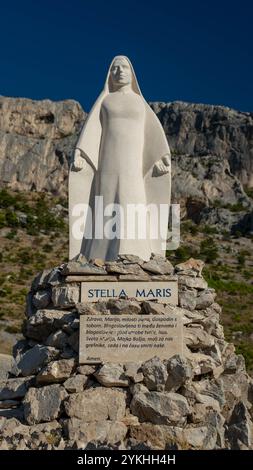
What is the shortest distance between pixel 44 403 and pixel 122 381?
96 centimetres

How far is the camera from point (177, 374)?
7.88 meters

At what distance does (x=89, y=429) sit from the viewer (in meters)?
7.34

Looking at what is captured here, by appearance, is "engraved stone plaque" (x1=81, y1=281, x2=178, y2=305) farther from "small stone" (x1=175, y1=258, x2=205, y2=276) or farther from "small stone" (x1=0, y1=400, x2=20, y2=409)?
"small stone" (x1=0, y1=400, x2=20, y2=409)

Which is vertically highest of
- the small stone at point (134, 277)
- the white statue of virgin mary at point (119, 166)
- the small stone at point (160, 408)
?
the white statue of virgin mary at point (119, 166)

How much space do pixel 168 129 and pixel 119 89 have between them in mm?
107911

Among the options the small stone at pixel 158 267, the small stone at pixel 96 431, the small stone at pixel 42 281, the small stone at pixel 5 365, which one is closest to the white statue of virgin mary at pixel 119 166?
the small stone at pixel 158 267

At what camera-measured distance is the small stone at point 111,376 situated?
7906 mm

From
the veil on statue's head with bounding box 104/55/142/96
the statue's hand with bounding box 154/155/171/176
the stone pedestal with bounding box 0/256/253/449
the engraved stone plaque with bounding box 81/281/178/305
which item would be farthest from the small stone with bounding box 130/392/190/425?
the veil on statue's head with bounding box 104/55/142/96

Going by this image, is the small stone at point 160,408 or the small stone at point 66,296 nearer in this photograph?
the small stone at point 160,408

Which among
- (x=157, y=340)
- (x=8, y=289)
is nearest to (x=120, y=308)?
(x=157, y=340)

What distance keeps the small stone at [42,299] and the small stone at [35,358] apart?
2.56ft

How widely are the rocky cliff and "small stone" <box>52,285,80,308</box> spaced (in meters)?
63.4

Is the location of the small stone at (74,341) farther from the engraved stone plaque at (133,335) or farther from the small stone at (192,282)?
the small stone at (192,282)

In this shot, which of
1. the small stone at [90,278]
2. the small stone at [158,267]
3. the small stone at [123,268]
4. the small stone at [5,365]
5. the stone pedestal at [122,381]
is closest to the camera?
the stone pedestal at [122,381]
